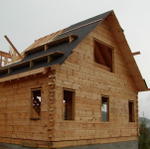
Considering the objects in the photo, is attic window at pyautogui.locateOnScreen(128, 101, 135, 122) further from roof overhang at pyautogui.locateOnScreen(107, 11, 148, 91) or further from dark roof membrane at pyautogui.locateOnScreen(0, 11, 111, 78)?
dark roof membrane at pyautogui.locateOnScreen(0, 11, 111, 78)

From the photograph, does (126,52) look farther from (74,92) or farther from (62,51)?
(74,92)

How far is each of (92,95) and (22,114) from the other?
4181 millimetres

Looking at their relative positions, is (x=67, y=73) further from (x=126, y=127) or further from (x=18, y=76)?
(x=126, y=127)

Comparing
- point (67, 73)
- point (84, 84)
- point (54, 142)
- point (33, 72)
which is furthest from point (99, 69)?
point (54, 142)

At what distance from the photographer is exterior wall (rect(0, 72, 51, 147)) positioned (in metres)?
13.8

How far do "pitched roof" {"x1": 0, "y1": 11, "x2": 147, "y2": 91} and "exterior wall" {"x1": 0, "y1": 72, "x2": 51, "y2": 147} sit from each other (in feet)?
3.02

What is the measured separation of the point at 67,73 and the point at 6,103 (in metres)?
4.91

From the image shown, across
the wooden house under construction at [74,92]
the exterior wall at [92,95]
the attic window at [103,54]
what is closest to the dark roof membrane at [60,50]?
the wooden house under construction at [74,92]

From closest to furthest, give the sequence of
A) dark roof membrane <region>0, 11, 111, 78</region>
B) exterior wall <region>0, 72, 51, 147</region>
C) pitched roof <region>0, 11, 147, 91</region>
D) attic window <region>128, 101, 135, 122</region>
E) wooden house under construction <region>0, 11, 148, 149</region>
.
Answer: wooden house under construction <region>0, 11, 148, 149</region> → exterior wall <region>0, 72, 51, 147</region> → dark roof membrane <region>0, 11, 111, 78</region> → pitched roof <region>0, 11, 147, 91</region> → attic window <region>128, 101, 135, 122</region>

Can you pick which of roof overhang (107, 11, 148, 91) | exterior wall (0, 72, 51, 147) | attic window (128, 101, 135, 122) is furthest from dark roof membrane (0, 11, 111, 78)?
attic window (128, 101, 135, 122)

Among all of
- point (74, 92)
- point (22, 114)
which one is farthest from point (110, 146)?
point (22, 114)

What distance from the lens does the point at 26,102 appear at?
15188 millimetres

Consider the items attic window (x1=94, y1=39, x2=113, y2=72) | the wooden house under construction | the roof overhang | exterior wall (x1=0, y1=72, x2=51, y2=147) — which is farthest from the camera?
attic window (x1=94, y1=39, x2=113, y2=72)

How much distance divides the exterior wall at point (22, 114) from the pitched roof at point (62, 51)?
921 millimetres
